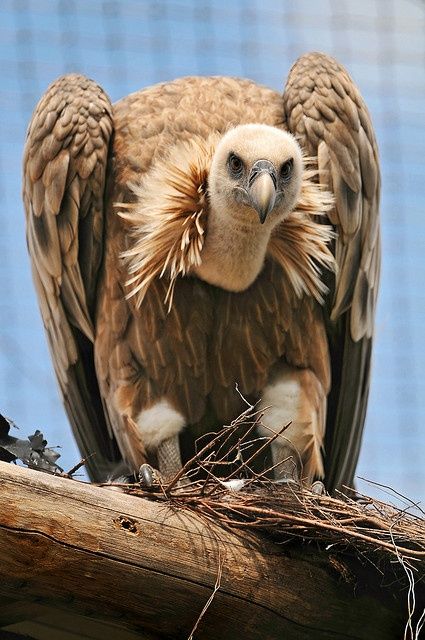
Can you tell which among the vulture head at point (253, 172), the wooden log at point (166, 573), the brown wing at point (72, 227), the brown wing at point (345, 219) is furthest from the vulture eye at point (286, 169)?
the wooden log at point (166, 573)

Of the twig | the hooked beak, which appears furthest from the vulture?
the twig

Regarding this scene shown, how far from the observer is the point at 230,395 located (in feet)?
17.3

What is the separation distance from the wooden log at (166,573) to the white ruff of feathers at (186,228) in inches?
58.3

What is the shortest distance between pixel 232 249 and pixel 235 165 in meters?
0.34

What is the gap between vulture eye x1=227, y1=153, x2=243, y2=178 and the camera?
15.9 feet

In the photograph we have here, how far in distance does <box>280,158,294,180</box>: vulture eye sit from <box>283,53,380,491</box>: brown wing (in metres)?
0.33

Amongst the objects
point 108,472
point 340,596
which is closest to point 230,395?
point 108,472

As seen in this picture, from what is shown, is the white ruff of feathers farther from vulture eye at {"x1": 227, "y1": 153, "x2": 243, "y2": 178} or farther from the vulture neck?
vulture eye at {"x1": 227, "y1": 153, "x2": 243, "y2": 178}

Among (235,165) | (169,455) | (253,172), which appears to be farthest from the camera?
(169,455)

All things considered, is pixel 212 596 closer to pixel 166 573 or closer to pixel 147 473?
pixel 166 573

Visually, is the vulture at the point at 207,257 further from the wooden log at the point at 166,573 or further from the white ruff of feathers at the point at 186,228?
the wooden log at the point at 166,573

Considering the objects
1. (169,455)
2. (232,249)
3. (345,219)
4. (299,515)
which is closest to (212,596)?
(299,515)

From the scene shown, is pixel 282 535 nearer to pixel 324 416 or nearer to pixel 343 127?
pixel 324 416

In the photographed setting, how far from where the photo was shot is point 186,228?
16.4 feet
